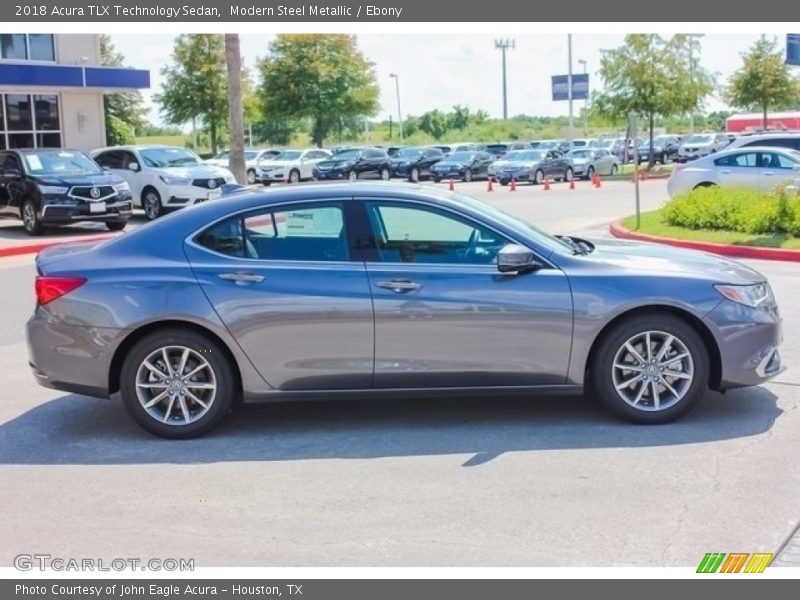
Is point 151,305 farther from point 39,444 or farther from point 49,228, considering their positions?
point 49,228

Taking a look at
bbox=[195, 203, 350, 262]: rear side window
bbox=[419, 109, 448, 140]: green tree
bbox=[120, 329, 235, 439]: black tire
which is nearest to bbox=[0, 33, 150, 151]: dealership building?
bbox=[195, 203, 350, 262]: rear side window

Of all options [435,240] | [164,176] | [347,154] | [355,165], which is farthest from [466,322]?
[347,154]

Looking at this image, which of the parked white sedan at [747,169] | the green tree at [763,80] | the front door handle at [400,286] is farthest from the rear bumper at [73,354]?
the green tree at [763,80]

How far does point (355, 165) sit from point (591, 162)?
9.70 metres

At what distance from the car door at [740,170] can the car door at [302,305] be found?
16.6m

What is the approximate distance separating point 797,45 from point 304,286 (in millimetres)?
13767

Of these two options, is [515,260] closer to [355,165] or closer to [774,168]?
[774,168]

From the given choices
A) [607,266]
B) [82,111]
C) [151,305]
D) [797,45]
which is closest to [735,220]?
[797,45]

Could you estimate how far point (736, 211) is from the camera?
1686cm

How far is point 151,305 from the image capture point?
20.6 feet

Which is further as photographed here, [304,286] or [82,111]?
[82,111]

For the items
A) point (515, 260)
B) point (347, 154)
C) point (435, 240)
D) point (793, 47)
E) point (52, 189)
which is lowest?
point (515, 260)

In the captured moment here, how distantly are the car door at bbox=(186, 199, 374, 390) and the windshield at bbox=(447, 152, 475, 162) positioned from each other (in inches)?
1511

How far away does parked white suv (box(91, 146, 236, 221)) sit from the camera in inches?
894
